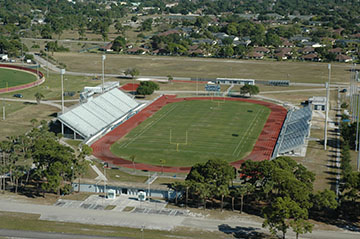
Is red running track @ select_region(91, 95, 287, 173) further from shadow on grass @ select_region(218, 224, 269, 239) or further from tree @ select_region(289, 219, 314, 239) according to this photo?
tree @ select_region(289, 219, 314, 239)

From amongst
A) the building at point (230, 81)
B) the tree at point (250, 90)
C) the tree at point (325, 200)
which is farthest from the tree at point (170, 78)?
the tree at point (325, 200)

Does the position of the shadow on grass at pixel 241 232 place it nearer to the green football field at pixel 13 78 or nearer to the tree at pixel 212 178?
the tree at pixel 212 178

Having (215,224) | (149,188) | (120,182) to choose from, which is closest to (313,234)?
(215,224)

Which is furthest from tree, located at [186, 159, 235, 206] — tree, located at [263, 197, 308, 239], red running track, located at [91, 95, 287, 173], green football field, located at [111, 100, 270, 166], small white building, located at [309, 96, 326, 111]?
small white building, located at [309, 96, 326, 111]

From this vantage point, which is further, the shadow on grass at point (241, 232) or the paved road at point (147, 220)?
the paved road at point (147, 220)

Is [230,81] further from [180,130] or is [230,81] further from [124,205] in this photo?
[124,205]

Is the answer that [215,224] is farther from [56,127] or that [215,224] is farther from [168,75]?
[168,75]
